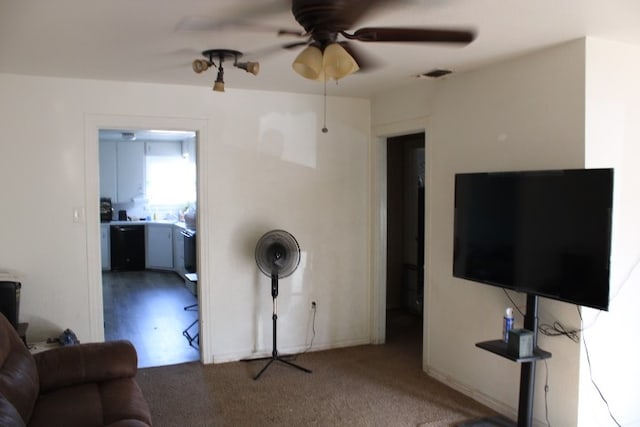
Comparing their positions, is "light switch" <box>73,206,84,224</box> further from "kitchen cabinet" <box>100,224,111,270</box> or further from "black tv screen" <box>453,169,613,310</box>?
"kitchen cabinet" <box>100,224,111,270</box>

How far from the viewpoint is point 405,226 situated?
231 inches

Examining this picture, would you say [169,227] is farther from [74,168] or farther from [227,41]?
[227,41]

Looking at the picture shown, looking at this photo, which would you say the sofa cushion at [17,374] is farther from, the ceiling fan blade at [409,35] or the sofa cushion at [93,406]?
the ceiling fan blade at [409,35]

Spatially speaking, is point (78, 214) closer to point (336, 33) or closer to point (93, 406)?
point (93, 406)

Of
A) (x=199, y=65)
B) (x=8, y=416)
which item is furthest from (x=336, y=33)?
(x=8, y=416)

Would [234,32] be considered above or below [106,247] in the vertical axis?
above

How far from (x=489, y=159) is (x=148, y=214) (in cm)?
707

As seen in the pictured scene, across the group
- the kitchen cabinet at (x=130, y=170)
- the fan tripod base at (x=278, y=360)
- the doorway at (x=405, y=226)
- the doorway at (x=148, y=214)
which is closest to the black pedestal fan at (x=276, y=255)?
the fan tripod base at (x=278, y=360)

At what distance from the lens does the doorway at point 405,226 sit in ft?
18.4

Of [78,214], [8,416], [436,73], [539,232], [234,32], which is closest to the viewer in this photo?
[8,416]

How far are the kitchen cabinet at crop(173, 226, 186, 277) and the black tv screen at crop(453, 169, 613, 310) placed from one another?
17.3 feet

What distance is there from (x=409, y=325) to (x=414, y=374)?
138 cm

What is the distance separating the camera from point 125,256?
842cm

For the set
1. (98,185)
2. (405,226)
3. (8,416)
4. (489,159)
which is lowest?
(8,416)
